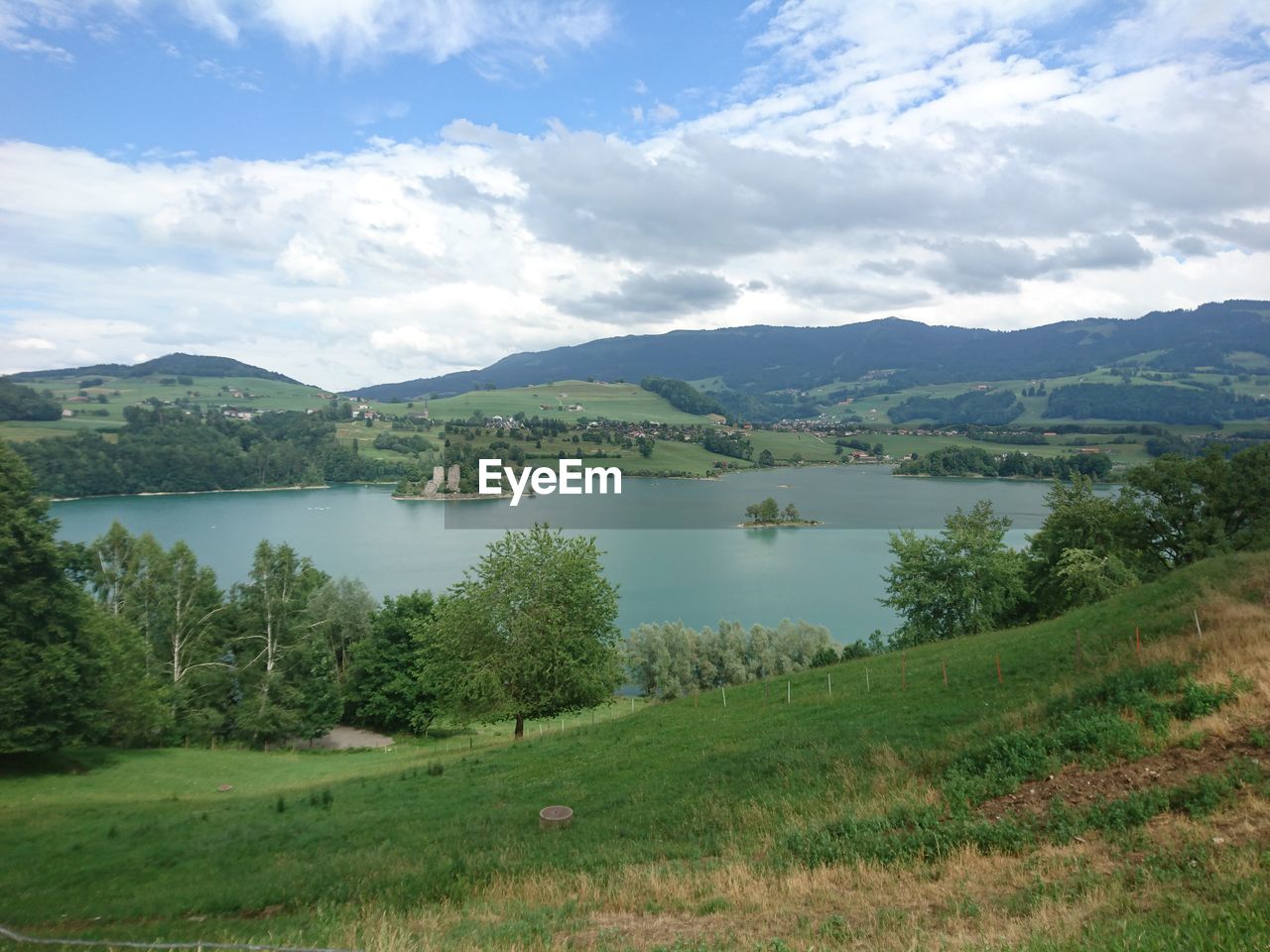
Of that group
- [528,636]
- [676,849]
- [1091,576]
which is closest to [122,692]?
[528,636]

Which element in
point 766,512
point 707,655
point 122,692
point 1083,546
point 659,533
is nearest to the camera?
point 122,692

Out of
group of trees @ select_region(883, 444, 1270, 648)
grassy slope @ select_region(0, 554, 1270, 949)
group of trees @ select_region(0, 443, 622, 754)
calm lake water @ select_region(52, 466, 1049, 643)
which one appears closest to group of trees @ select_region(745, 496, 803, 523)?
calm lake water @ select_region(52, 466, 1049, 643)

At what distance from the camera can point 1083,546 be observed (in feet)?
101

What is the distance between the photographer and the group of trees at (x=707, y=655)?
41.8 metres

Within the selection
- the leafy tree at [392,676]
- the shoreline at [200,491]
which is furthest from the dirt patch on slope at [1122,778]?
the shoreline at [200,491]

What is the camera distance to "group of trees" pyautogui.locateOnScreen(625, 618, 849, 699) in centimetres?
4178

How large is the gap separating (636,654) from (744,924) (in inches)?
1476

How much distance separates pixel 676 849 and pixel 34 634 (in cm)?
2056

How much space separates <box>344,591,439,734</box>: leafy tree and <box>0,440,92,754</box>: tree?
14.4 m

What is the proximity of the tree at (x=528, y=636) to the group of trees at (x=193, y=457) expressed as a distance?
12127cm

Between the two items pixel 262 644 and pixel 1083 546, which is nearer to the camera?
pixel 1083 546

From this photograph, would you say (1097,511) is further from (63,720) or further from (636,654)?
(63,720)

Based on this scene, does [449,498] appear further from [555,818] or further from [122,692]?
[555,818]

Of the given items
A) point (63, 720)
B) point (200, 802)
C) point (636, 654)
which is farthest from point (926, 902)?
point (636, 654)
